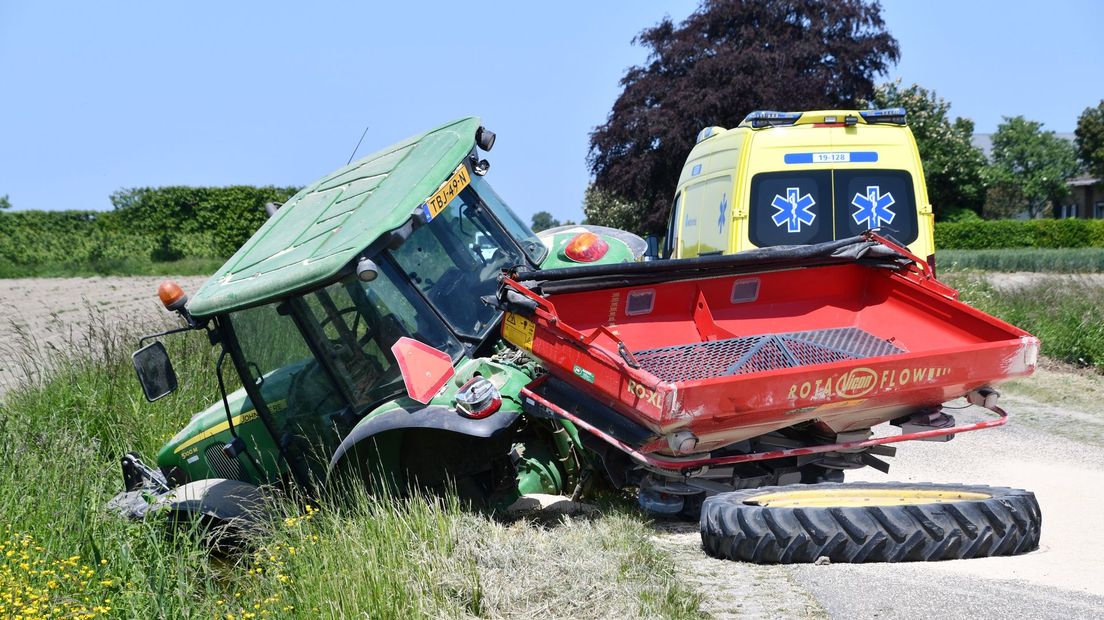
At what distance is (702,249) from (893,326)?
13.5ft

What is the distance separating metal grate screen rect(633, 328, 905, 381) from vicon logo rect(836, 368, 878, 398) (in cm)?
80

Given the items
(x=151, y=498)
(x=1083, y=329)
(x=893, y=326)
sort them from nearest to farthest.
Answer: (x=151, y=498)
(x=893, y=326)
(x=1083, y=329)

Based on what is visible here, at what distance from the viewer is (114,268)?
36.4 m

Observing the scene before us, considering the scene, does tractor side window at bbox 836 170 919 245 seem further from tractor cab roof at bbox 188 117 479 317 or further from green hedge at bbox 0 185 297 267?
green hedge at bbox 0 185 297 267

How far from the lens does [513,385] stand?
236 inches

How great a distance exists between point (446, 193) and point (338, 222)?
2.33 ft

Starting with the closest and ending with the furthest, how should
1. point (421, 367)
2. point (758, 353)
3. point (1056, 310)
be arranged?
point (421, 367) → point (758, 353) → point (1056, 310)

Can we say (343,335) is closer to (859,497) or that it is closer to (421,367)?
(421,367)

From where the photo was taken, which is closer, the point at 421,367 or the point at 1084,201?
the point at 421,367

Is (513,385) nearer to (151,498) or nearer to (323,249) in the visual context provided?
(323,249)

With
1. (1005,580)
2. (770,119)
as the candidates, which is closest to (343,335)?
(1005,580)

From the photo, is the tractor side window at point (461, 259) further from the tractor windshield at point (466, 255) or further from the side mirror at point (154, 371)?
the side mirror at point (154, 371)

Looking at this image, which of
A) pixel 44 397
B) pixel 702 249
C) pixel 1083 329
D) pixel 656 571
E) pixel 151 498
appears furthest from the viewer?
pixel 1083 329

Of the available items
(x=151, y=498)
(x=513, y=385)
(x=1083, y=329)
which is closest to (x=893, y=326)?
(x=513, y=385)
